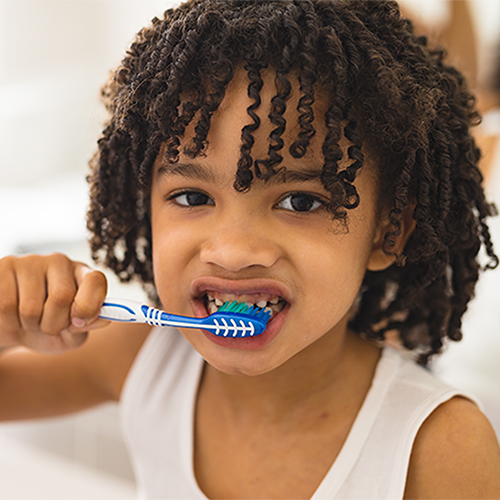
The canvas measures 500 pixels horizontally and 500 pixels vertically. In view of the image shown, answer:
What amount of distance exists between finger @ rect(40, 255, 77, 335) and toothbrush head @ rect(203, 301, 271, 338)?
16 cm

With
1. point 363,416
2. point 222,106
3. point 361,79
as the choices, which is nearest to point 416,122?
point 361,79

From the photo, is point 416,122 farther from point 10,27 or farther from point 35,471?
point 10,27

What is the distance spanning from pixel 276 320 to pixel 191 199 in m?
0.15

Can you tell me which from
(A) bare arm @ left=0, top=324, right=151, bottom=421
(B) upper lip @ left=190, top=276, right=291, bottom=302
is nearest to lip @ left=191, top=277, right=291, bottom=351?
(B) upper lip @ left=190, top=276, right=291, bottom=302

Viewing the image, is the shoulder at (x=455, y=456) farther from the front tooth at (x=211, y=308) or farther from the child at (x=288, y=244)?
the front tooth at (x=211, y=308)

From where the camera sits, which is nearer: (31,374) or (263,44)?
(263,44)

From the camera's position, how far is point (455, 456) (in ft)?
1.90

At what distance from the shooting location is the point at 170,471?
2.44ft

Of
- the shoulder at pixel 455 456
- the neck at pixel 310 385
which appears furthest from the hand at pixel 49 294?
the shoulder at pixel 455 456

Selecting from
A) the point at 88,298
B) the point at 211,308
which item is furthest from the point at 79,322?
the point at 211,308

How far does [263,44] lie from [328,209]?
163 mm

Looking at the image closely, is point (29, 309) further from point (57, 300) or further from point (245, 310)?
point (245, 310)

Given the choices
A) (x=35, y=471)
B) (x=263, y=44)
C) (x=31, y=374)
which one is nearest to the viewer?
(x=263, y=44)

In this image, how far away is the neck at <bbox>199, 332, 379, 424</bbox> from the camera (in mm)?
689
